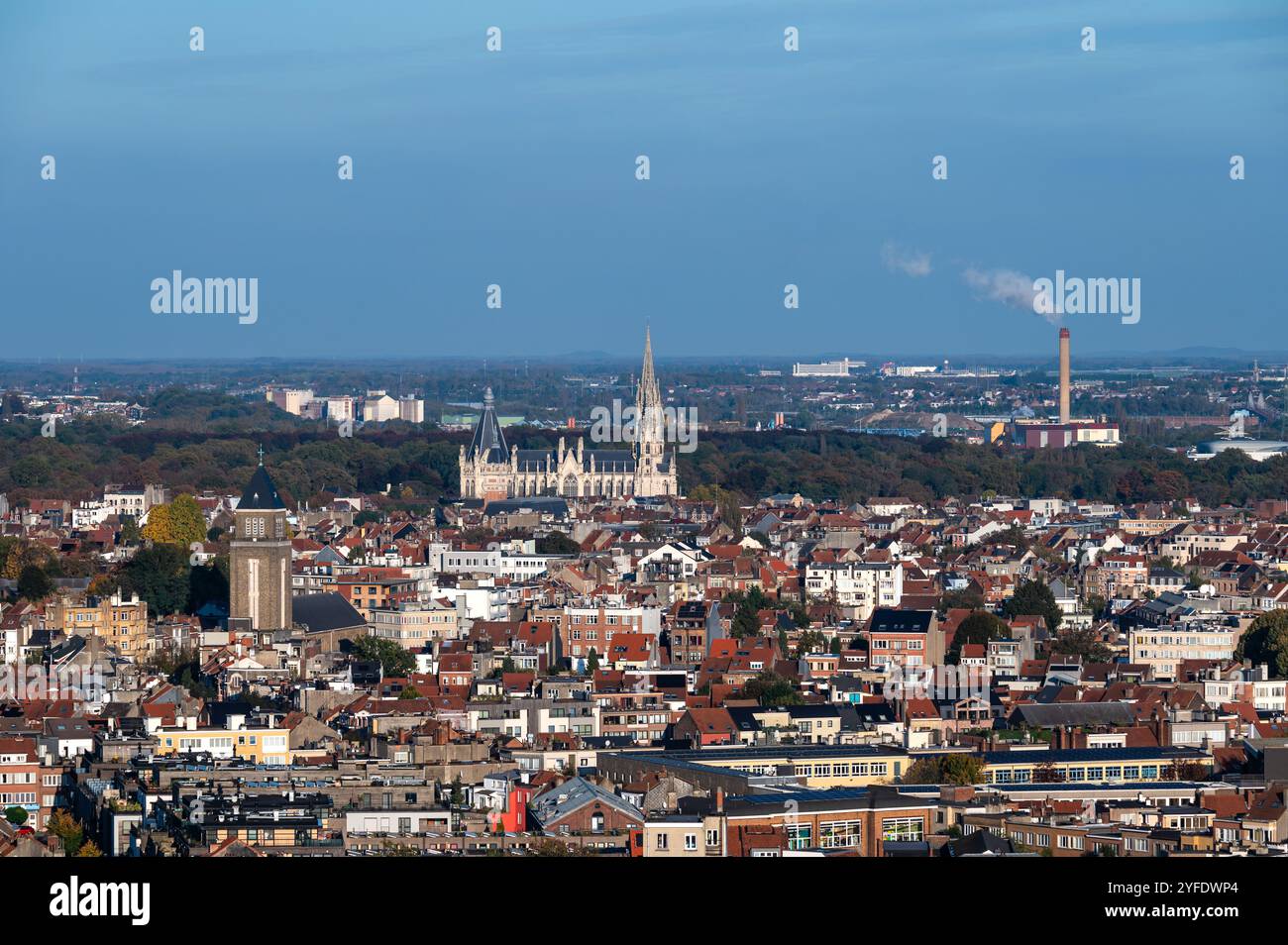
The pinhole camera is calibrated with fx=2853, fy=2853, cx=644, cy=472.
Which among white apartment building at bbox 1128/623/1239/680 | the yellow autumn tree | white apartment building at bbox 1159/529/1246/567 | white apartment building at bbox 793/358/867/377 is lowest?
white apartment building at bbox 1128/623/1239/680

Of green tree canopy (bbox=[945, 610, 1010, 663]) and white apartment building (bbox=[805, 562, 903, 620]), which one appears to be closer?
green tree canopy (bbox=[945, 610, 1010, 663])

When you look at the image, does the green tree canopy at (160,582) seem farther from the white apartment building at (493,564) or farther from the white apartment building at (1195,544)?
the white apartment building at (1195,544)

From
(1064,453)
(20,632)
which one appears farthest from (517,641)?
(1064,453)

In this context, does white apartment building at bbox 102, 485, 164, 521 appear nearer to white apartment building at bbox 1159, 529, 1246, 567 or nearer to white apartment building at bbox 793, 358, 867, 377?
white apartment building at bbox 1159, 529, 1246, 567

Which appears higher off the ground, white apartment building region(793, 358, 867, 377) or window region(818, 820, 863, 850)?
white apartment building region(793, 358, 867, 377)

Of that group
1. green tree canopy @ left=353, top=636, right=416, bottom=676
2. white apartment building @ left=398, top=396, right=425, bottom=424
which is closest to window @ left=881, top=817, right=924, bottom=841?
green tree canopy @ left=353, top=636, right=416, bottom=676

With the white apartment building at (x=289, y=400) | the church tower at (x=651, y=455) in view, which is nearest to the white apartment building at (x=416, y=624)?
the church tower at (x=651, y=455)
